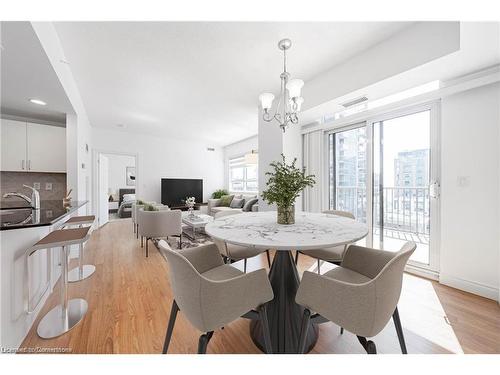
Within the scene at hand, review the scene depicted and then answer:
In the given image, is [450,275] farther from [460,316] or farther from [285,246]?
[285,246]

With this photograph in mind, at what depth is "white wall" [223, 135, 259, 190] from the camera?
6160 mm

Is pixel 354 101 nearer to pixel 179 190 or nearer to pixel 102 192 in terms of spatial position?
pixel 179 190

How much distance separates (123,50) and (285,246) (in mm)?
2661

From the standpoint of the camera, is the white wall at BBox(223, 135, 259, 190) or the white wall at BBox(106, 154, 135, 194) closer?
the white wall at BBox(223, 135, 259, 190)

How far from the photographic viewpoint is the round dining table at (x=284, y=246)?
108 centimetres

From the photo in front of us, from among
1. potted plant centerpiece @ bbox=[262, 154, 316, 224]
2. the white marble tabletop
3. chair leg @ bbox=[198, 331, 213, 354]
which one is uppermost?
potted plant centerpiece @ bbox=[262, 154, 316, 224]

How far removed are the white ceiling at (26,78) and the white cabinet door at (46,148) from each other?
0.21 meters

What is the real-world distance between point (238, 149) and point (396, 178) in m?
4.87

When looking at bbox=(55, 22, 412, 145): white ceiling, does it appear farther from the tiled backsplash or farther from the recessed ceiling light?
the tiled backsplash

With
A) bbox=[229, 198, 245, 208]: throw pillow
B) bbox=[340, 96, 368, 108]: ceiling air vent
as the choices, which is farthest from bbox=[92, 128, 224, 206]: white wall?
bbox=[340, 96, 368, 108]: ceiling air vent

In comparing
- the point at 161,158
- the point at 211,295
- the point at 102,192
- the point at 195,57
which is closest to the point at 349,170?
the point at 195,57

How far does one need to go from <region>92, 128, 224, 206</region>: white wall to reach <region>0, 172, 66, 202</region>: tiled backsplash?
200cm

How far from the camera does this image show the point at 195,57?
2346 millimetres
